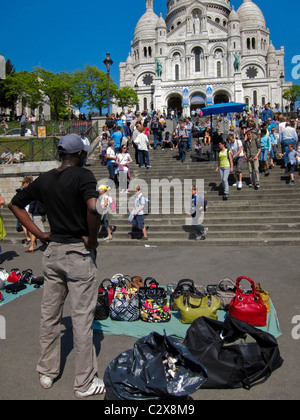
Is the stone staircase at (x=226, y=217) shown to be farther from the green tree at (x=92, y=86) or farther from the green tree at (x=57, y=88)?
the green tree at (x=92, y=86)

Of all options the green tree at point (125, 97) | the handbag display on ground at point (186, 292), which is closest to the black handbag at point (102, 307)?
the handbag display on ground at point (186, 292)

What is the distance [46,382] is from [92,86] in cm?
4853

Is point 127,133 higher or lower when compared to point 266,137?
higher

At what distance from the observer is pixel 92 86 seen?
4741cm

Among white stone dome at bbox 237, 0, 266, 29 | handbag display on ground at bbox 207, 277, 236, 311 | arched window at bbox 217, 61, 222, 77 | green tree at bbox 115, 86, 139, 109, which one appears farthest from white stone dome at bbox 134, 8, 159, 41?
handbag display on ground at bbox 207, 277, 236, 311

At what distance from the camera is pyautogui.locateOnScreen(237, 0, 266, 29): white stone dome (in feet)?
257

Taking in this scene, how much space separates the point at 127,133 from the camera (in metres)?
17.5

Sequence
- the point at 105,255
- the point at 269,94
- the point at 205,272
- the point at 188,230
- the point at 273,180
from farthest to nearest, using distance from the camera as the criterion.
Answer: the point at 269,94 → the point at 273,180 → the point at 188,230 → the point at 105,255 → the point at 205,272

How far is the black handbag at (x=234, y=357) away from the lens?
3031 mm

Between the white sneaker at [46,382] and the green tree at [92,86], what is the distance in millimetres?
45705

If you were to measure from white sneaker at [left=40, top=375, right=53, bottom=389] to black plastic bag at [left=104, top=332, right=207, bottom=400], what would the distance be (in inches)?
25.7

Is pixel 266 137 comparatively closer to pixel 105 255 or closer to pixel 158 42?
pixel 105 255

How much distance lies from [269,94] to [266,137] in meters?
62.8
